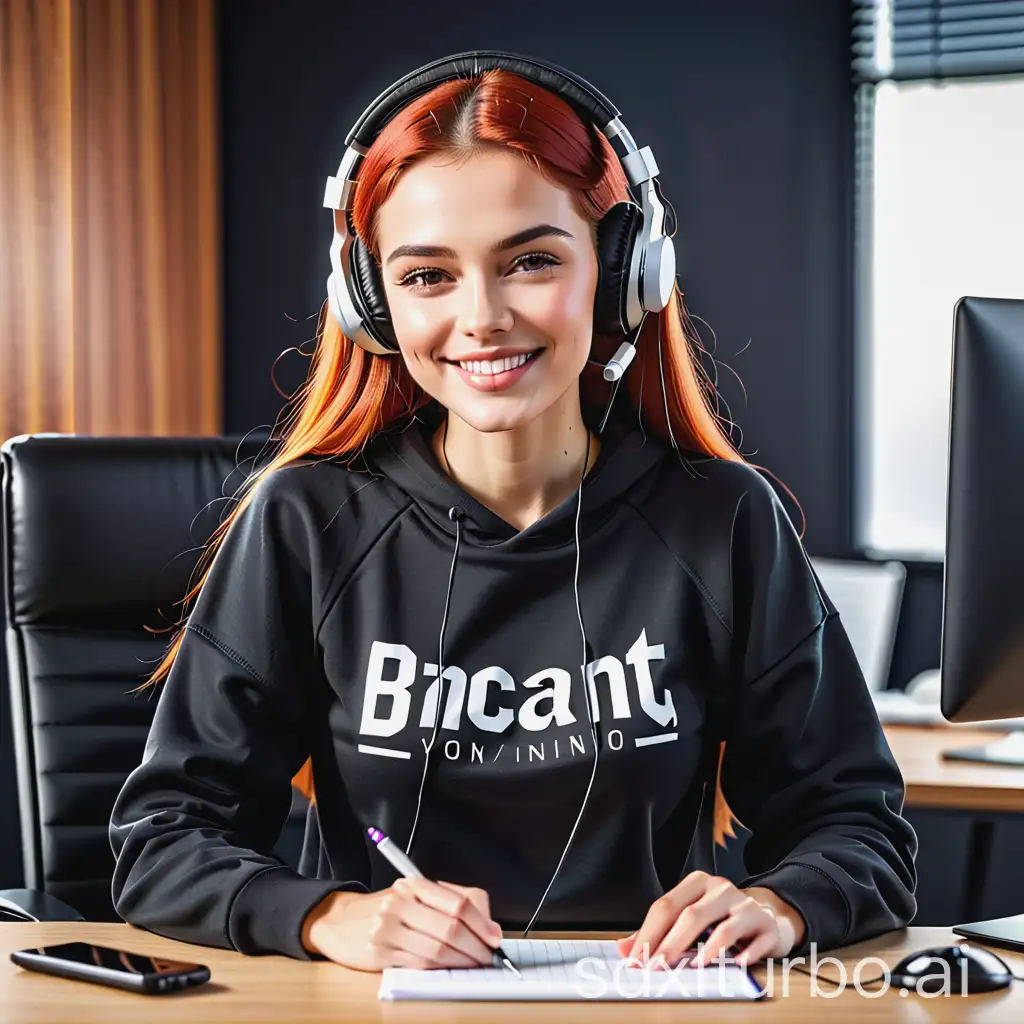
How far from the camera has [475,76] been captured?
123cm

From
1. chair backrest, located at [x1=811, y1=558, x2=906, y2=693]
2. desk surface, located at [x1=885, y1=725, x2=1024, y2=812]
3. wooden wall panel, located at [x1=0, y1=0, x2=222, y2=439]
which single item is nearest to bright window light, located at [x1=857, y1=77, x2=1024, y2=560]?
chair backrest, located at [x1=811, y1=558, x2=906, y2=693]

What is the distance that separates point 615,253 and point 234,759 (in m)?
0.58

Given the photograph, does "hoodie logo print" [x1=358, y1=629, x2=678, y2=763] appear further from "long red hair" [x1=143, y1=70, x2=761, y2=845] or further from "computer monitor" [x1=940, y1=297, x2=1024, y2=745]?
"computer monitor" [x1=940, y1=297, x2=1024, y2=745]

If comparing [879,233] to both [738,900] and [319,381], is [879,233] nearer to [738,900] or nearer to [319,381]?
[319,381]

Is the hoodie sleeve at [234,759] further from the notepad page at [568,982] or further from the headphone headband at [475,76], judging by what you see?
the headphone headband at [475,76]

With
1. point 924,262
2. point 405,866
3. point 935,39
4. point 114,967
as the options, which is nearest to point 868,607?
point 924,262

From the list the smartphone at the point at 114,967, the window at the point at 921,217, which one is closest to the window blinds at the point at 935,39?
the window at the point at 921,217

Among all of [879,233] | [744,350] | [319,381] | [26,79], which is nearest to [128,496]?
[319,381]

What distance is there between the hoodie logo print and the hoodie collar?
0.14m

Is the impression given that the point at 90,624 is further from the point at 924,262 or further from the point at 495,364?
the point at 924,262

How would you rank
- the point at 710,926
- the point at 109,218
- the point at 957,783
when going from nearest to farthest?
the point at 710,926
the point at 957,783
the point at 109,218

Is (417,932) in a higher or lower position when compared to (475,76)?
lower

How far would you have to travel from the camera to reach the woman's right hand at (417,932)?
0.93 metres

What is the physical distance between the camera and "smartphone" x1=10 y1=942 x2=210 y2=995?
35.1 inches
